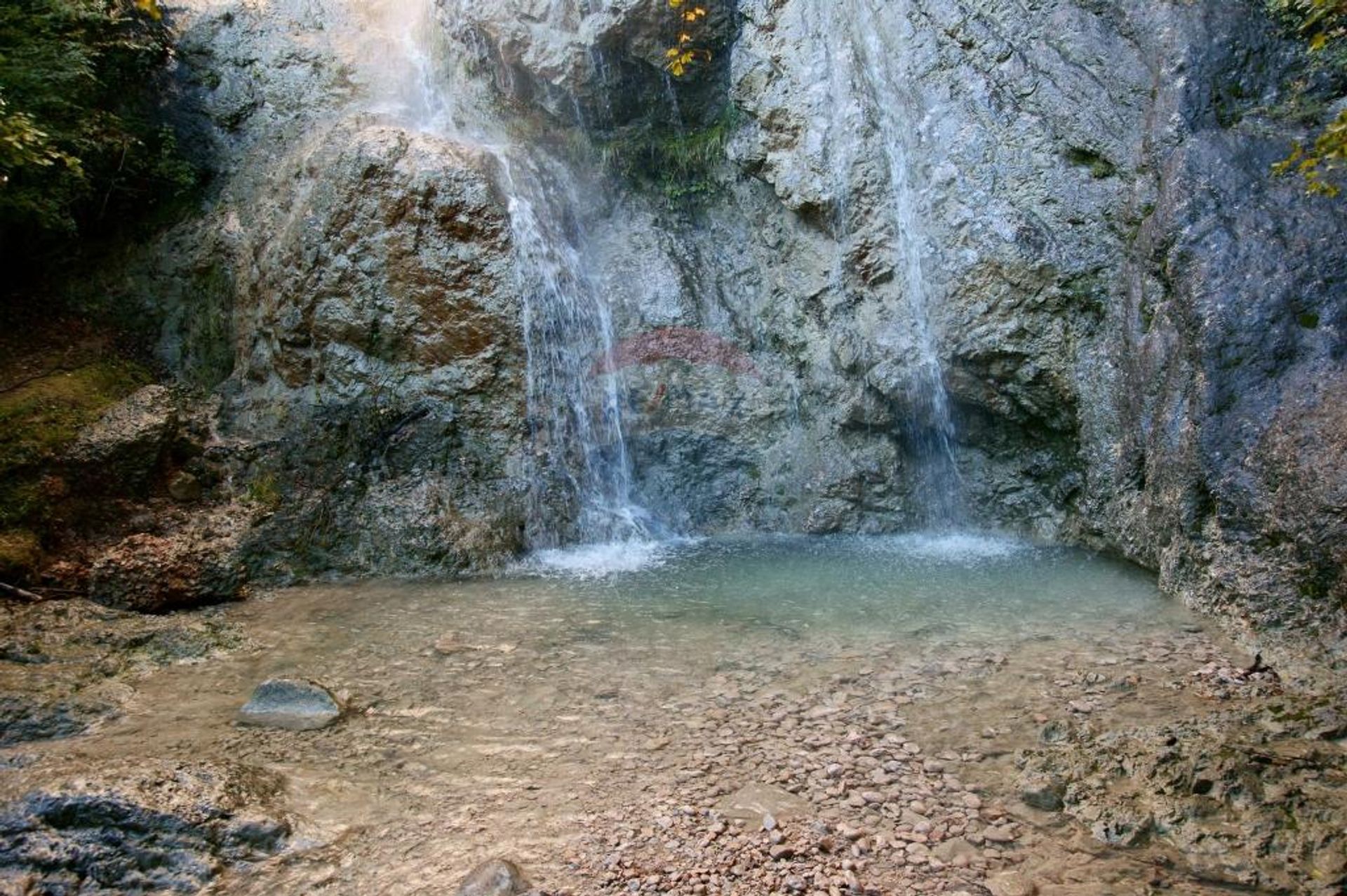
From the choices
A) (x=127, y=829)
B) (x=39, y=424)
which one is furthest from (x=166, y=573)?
(x=127, y=829)

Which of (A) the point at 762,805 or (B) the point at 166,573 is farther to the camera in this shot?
(B) the point at 166,573

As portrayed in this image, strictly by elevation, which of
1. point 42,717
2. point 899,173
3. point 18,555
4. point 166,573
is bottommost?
point 42,717

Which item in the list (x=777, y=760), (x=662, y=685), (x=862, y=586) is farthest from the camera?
(x=862, y=586)

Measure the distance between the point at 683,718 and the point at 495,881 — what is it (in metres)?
1.57

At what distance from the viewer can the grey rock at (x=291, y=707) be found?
439 centimetres

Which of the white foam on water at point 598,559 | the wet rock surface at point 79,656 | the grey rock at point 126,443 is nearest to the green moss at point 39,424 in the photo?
the grey rock at point 126,443

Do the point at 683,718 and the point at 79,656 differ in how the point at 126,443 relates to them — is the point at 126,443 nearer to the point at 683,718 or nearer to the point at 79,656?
the point at 79,656

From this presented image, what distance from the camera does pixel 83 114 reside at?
8656 mm

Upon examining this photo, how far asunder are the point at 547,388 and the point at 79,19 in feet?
20.9

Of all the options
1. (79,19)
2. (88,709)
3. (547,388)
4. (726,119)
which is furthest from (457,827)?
(79,19)

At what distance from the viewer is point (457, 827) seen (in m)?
3.43

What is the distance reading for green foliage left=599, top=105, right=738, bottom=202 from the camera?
10.1 meters

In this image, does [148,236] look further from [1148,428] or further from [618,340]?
[1148,428]

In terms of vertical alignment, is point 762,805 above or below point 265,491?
below
